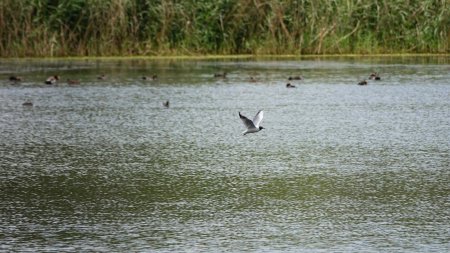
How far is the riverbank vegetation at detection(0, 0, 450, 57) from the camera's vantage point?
24.3 meters

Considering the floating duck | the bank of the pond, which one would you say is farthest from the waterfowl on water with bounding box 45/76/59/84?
the bank of the pond

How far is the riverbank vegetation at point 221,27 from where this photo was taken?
24.3 metres

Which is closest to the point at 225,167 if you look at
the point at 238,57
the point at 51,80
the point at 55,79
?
the point at 51,80

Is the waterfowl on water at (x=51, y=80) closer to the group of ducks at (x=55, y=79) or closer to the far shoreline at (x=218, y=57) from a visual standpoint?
the group of ducks at (x=55, y=79)

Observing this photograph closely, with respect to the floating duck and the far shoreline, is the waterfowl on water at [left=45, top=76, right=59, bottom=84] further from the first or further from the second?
the far shoreline

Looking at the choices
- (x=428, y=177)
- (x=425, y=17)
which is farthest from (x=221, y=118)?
(x=425, y=17)

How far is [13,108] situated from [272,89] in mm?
4520

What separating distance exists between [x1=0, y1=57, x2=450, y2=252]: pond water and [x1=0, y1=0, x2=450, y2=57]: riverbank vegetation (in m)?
4.72

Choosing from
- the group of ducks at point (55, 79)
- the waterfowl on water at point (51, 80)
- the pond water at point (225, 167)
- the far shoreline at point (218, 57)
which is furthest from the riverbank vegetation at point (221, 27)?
the pond water at point (225, 167)

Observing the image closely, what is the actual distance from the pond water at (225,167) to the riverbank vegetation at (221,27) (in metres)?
4.72

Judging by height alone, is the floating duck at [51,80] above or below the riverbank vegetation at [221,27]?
below

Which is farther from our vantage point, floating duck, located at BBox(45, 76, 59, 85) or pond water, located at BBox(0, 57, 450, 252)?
floating duck, located at BBox(45, 76, 59, 85)

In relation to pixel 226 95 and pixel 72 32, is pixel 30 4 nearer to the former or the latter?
pixel 72 32

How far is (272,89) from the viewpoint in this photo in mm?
18734
